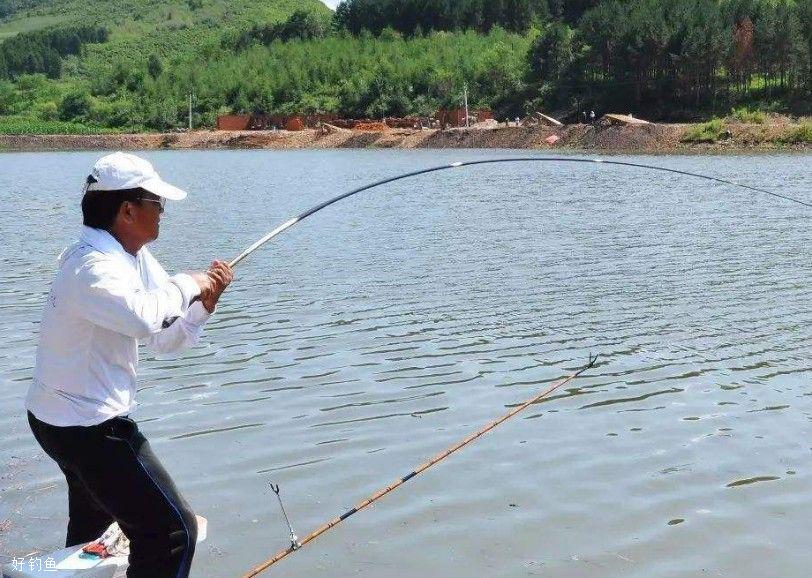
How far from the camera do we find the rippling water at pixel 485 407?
6.36 m

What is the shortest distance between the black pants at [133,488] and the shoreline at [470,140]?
56718mm

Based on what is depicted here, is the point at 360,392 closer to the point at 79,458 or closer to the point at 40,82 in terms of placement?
the point at 79,458

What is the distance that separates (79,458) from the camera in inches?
160

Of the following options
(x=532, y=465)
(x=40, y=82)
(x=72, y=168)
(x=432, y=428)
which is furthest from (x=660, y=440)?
(x=40, y=82)

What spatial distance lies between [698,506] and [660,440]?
1.34 m

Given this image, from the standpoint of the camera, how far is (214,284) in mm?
4293

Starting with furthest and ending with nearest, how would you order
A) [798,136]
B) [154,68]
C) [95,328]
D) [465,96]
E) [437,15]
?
[437,15]
[154,68]
[465,96]
[798,136]
[95,328]

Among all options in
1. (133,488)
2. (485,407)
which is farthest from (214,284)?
(485,407)

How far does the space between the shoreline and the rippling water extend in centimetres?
4439

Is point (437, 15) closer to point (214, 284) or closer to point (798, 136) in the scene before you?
point (798, 136)

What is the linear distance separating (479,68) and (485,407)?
381 ft

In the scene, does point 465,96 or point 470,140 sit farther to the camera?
point 465,96

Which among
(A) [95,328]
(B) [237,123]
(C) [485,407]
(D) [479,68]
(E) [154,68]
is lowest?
(C) [485,407]

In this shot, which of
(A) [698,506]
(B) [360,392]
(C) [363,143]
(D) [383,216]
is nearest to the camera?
(A) [698,506]
